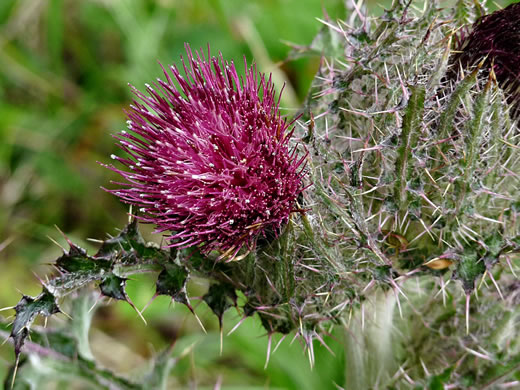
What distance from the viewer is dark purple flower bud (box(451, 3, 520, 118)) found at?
2.54 metres

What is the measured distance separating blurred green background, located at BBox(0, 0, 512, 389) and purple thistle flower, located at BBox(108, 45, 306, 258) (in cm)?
259

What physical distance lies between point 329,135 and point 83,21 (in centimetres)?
456

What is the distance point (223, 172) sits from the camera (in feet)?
8.02

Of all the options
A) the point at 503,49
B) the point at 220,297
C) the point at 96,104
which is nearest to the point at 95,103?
the point at 96,104

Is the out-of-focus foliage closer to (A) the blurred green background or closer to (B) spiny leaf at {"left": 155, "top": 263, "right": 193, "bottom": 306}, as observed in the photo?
(A) the blurred green background

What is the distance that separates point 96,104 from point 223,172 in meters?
3.99

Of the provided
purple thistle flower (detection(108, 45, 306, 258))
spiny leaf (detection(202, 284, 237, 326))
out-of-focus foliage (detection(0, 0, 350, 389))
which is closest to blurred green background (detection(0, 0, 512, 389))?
out-of-focus foliage (detection(0, 0, 350, 389))

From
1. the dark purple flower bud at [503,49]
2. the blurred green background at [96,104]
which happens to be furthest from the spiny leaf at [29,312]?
the blurred green background at [96,104]

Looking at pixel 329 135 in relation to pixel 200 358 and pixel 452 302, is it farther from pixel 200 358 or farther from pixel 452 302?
pixel 200 358

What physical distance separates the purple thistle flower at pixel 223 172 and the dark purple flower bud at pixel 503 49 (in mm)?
959

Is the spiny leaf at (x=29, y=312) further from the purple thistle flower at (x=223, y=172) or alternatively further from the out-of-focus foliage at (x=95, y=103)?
the out-of-focus foliage at (x=95, y=103)

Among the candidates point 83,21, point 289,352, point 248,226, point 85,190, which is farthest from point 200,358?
point 83,21

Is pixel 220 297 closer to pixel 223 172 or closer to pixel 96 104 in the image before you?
pixel 223 172

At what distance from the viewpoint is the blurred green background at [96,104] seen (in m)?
5.27
